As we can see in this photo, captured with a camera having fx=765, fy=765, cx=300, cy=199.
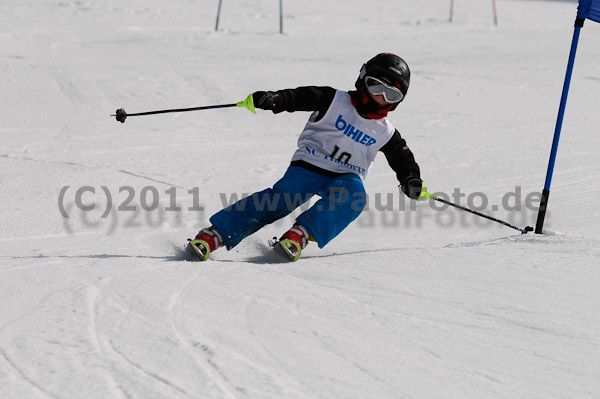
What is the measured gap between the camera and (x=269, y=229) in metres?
5.34

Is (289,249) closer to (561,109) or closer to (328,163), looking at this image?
(328,163)

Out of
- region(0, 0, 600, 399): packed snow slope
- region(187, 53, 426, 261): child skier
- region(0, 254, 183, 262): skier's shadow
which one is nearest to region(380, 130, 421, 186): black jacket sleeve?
region(187, 53, 426, 261): child skier

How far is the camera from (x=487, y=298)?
302 centimetres

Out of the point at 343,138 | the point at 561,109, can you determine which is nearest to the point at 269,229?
the point at 343,138

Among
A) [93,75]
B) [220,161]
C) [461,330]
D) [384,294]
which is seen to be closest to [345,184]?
[384,294]

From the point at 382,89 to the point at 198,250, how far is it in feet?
4.44

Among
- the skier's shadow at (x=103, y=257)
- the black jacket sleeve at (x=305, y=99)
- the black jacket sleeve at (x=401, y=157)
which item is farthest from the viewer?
the black jacket sleeve at (x=401, y=157)

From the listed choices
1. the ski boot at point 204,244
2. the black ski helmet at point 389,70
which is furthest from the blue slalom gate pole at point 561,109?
the ski boot at point 204,244

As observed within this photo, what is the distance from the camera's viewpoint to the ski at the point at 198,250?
406cm

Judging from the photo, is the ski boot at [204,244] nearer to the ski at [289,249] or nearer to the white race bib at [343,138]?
the ski at [289,249]

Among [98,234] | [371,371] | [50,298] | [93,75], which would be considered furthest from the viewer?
[93,75]

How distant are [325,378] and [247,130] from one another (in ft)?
18.4

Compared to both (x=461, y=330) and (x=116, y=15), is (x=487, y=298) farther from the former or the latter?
(x=116, y=15)

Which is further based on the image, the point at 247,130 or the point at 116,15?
the point at 116,15
